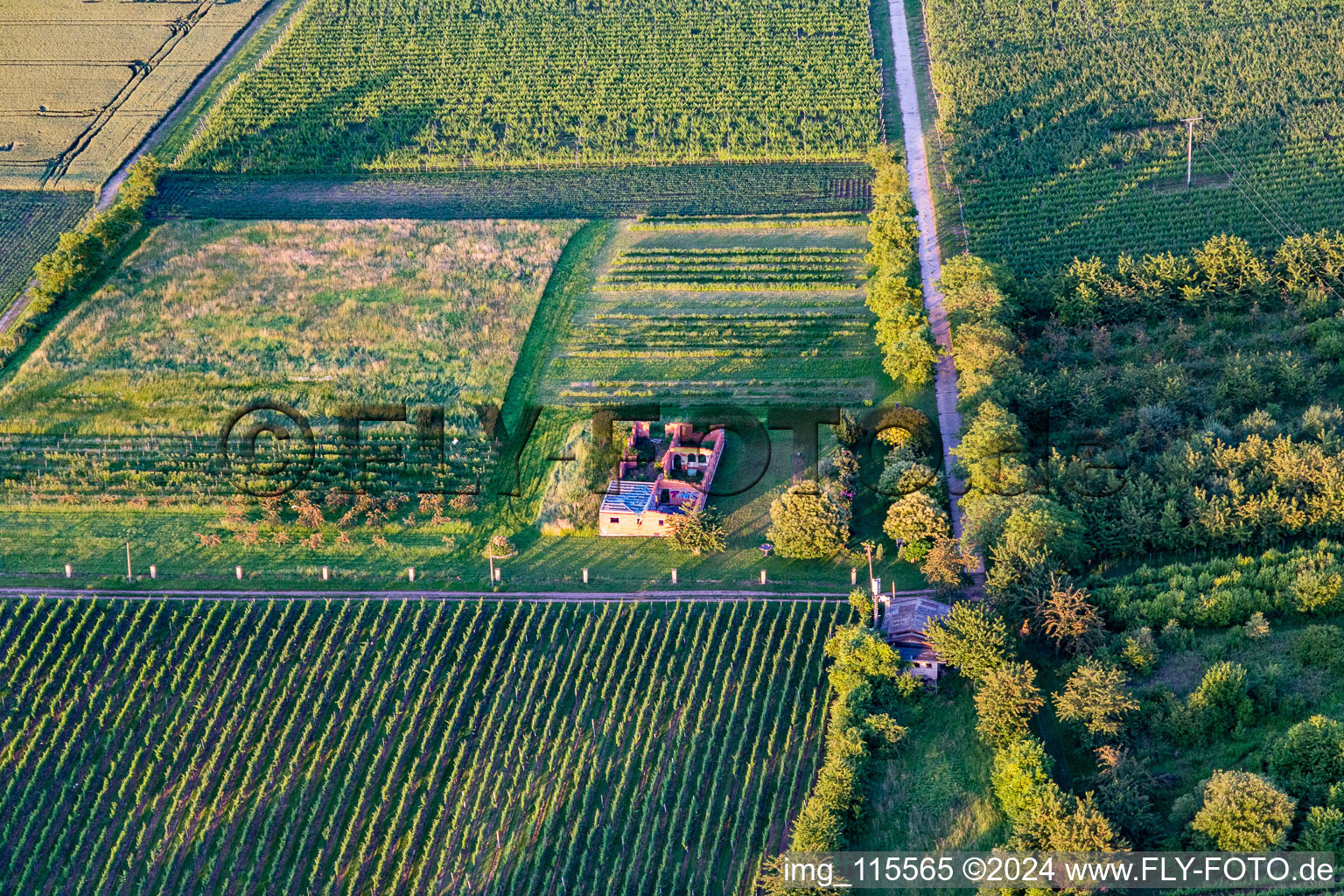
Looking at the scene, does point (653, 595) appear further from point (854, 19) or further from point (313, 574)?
point (854, 19)

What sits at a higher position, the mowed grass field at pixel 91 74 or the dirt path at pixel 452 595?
the mowed grass field at pixel 91 74

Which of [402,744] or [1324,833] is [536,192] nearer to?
[402,744]

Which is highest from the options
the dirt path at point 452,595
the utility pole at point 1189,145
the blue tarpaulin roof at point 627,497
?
the utility pole at point 1189,145

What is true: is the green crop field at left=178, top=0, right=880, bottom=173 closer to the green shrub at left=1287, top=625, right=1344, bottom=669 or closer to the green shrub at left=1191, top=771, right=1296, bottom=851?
the green shrub at left=1287, top=625, right=1344, bottom=669

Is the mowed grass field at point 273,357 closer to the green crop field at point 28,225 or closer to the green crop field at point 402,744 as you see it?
the green crop field at point 28,225

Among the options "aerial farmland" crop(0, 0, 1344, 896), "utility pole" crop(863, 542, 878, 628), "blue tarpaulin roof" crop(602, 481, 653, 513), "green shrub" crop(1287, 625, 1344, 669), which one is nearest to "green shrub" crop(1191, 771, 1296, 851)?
"aerial farmland" crop(0, 0, 1344, 896)

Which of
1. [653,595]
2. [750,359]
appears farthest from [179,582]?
[750,359]

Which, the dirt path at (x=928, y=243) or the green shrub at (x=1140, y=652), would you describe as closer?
the green shrub at (x=1140, y=652)

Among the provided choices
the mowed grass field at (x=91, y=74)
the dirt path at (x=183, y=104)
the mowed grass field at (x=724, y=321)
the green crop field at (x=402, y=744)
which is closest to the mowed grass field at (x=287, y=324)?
the mowed grass field at (x=724, y=321)
